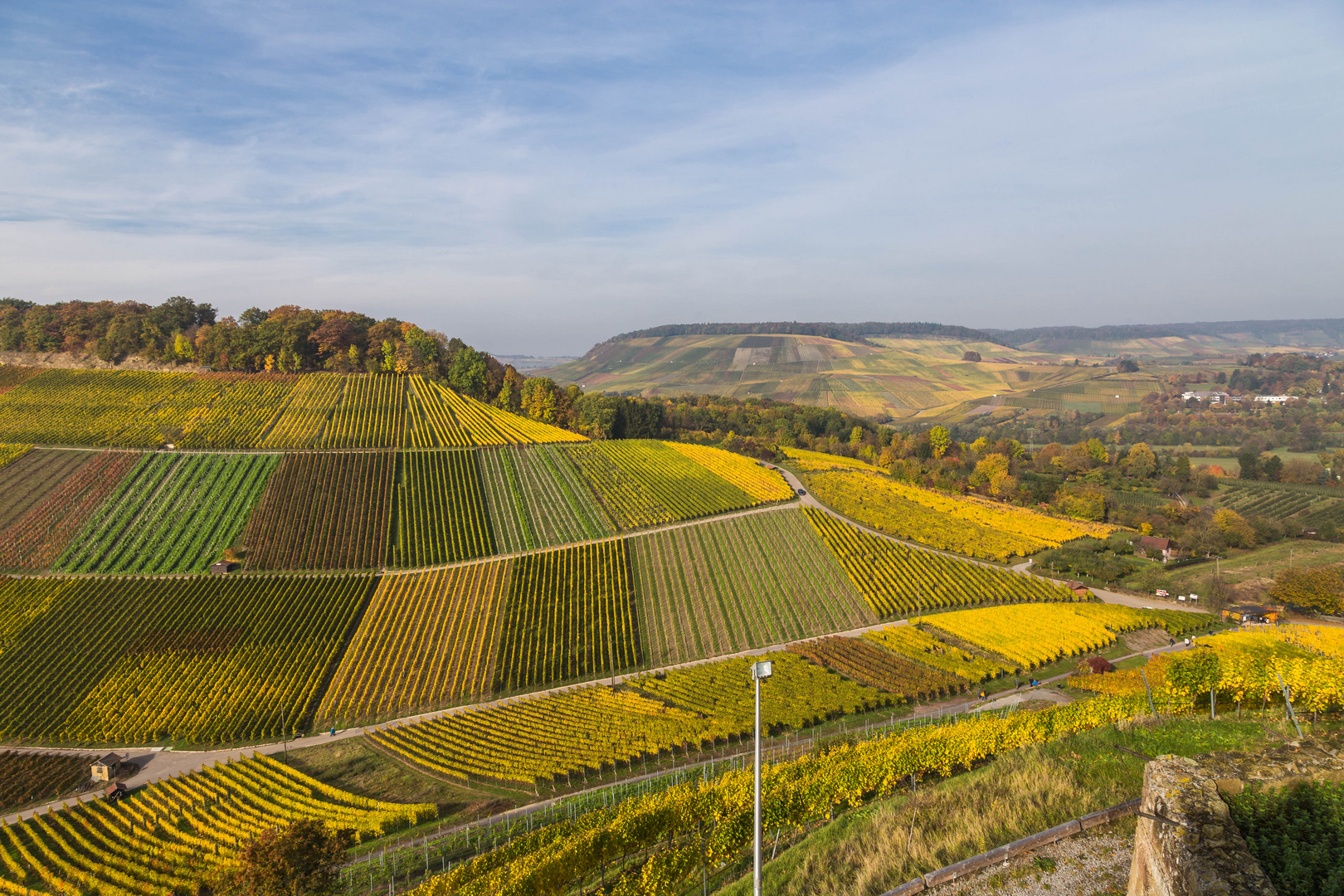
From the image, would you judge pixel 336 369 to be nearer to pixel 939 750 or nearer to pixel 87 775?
pixel 87 775

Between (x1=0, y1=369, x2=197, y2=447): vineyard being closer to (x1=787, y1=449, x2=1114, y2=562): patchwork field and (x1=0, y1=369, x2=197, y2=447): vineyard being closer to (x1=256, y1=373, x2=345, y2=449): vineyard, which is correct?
(x1=256, y1=373, x2=345, y2=449): vineyard

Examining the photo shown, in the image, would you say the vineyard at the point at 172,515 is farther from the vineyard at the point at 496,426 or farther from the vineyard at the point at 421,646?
the vineyard at the point at 496,426

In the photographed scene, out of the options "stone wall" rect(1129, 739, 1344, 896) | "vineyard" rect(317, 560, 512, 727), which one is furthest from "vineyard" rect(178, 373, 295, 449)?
"stone wall" rect(1129, 739, 1344, 896)

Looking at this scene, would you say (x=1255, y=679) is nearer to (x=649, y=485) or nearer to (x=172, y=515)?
(x=649, y=485)

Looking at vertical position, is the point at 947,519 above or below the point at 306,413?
below

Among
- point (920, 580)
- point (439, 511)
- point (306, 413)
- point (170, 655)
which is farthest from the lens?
point (306, 413)

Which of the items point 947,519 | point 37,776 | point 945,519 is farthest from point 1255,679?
point 37,776

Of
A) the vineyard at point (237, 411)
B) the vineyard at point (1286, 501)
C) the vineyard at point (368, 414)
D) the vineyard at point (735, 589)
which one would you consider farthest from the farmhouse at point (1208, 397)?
the vineyard at point (237, 411)
